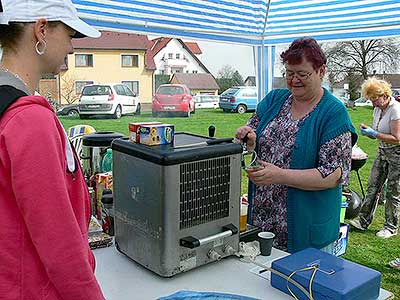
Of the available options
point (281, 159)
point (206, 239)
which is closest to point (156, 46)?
point (281, 159)

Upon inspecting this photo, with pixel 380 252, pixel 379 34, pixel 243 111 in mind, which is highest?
pixel 379 34

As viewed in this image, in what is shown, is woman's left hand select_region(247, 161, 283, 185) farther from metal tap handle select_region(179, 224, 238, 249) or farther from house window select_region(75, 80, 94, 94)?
house window select_region(75, 80, 94, 94)

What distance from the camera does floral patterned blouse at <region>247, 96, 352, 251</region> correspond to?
1587 mm

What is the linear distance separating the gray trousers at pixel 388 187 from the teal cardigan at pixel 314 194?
2218mm

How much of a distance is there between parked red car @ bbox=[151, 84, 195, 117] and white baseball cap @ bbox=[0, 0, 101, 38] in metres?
9.31

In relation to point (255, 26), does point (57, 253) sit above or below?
below

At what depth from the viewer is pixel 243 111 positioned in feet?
38.1

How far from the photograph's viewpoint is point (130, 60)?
49.1 feet

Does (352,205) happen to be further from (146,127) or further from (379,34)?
(146,127)

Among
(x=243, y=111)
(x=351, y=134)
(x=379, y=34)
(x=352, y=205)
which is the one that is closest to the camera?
(x=351, y=134)

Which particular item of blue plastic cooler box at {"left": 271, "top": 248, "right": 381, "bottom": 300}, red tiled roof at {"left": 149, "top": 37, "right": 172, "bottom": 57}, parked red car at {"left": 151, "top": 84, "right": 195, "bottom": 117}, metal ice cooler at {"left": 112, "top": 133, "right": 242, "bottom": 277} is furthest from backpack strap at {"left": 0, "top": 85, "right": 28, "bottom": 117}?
red tiled roof at {"left": 149, "top": 37, "right": 172, "bottom": 57}

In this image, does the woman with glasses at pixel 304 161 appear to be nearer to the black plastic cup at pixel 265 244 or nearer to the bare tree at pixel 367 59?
the black plastic cup at pixel 265 244

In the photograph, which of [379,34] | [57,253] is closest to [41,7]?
[57,253]

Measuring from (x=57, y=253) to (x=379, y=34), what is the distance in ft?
10.4
